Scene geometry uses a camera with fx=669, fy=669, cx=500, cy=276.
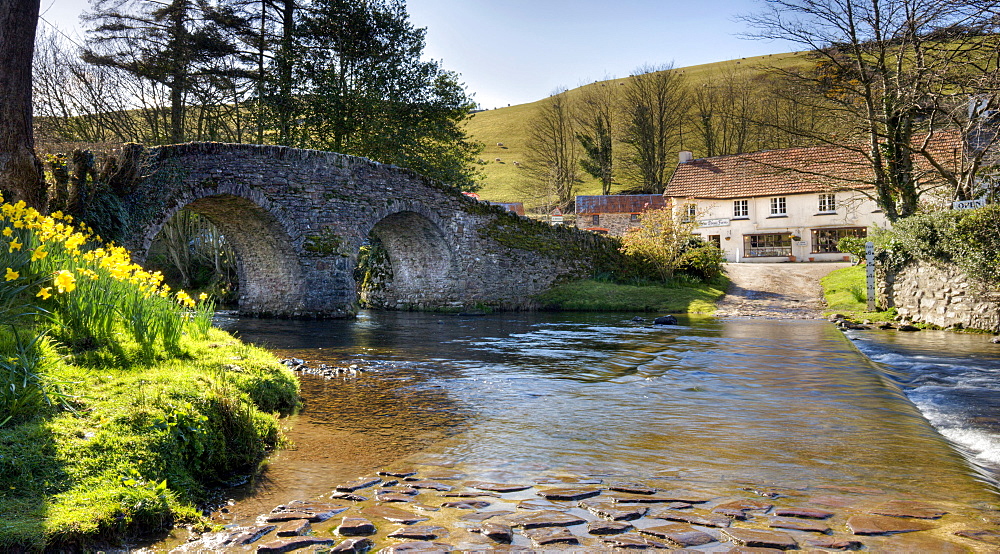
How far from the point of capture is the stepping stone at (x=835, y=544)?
11.3 ft

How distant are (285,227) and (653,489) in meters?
15.2

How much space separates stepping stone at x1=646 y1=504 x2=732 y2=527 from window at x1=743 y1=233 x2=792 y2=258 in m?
36.8

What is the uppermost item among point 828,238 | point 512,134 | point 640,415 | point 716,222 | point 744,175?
point 512,134

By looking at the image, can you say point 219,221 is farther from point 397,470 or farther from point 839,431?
point 839,431

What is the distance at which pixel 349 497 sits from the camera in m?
4.25

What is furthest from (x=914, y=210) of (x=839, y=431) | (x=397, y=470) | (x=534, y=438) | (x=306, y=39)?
(x=306, y=39)

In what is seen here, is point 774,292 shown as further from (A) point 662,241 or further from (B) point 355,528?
(B) point 355,528

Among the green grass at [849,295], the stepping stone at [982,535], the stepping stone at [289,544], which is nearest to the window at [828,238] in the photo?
the green grass at [849,295]

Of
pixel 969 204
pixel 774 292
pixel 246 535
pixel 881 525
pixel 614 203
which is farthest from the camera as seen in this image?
pixel 614 203

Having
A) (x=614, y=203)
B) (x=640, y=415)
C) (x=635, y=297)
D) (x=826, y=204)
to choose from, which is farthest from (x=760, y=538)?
(x=614, y=203)

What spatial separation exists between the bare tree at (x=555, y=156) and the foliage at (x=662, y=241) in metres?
29.7

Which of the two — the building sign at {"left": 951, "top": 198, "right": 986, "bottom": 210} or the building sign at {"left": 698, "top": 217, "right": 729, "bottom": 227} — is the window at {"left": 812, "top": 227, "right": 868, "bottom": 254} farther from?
the building sign at {"left": 951, "top": 198, "right": 986, "bottom": 210}

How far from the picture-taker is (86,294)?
18.8 feet

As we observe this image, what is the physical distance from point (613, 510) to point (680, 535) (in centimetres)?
53
